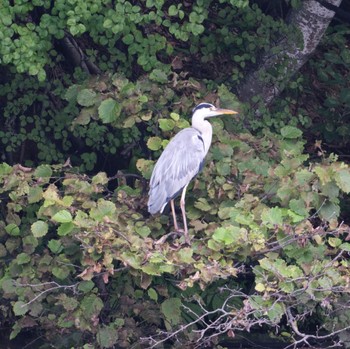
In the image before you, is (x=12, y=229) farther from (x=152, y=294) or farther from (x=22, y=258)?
(x=152, y=294)

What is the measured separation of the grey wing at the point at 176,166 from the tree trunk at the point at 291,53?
130 centimetres

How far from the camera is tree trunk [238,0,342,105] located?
7074 millimetres

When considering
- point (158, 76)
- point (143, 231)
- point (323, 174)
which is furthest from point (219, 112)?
point (323, 174)

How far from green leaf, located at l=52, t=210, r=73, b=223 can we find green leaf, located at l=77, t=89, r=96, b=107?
3.54ft

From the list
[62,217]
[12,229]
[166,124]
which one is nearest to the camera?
[62,217]

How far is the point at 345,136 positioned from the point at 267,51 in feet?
3.89

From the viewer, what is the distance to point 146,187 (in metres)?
6.09

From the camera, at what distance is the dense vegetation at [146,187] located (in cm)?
499

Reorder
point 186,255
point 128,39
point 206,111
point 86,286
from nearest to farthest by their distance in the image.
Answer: point 186,255 → point 86,286 → point 206,111 → point 128,39

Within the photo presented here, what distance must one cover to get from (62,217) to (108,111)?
1.01m

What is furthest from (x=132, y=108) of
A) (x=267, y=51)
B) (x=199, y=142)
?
(x=267, y=51)

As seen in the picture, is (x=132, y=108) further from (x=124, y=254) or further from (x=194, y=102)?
(x=124, y=254)

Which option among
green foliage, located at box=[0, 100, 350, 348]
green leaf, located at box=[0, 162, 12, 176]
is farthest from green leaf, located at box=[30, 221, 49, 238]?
green leaf, located at box=[0, 162, 12, 176]

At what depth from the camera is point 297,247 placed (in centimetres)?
512
